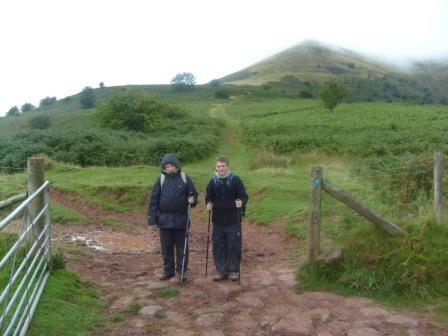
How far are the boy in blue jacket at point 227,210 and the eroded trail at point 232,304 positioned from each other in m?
0.30

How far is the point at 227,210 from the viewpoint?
24.8 feet

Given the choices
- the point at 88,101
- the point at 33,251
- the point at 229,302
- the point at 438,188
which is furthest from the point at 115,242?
the point at 88,101

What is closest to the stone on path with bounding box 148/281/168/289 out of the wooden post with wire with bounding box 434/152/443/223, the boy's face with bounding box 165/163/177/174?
the boy's face with bounding box 165/163/177/174

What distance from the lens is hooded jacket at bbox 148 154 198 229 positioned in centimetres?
748

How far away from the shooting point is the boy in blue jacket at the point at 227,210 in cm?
746

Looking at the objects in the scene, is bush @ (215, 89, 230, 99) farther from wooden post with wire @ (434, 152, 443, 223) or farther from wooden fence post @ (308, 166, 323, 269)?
wooden fence post @ (308, 166, 323, 269)

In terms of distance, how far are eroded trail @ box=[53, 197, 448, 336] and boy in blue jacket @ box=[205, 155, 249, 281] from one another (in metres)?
0.30

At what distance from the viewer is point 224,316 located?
5.90 metres

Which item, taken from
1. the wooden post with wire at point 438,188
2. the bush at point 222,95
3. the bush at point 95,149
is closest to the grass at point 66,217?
the wooden post with wire at point 438,188

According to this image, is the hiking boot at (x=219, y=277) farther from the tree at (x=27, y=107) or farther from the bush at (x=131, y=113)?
the tree at (x=27, y=107)

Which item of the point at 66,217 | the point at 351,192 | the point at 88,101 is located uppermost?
the point at 88,101

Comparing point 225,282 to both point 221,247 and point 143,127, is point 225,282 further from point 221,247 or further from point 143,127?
point 143,127

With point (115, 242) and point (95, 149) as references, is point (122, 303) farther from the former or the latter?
point (95, 149)

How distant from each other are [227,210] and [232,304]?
1664 millimetres
